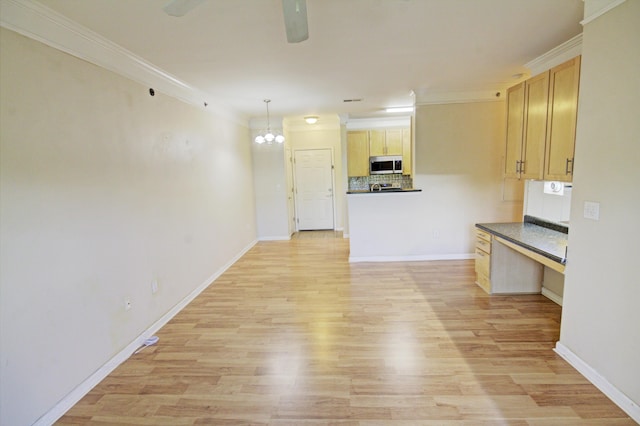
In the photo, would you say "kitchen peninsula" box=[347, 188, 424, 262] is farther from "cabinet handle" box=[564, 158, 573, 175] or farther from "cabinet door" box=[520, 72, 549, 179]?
"cabinet handle" box=[564, 158, 573, 175]

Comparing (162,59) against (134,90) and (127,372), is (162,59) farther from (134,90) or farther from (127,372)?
(127,372)

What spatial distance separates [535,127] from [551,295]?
1.80m

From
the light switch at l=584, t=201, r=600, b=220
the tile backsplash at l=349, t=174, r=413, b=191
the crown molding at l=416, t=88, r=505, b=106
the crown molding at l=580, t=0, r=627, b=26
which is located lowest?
the light switch at l=584, t=201, r=600, b=220

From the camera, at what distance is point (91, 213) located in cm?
227

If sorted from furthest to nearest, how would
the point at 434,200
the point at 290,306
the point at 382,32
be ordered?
the point at 434,200 → the point at 290,306 → the point at 382,32

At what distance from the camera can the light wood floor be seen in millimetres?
Result: 1901

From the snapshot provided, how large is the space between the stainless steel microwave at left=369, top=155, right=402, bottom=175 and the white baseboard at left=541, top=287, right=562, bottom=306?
12.6 feet

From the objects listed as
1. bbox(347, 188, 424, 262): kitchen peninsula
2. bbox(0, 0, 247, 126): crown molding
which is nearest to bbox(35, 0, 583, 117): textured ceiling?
bbox(0, 0, 247, 126): crown molding

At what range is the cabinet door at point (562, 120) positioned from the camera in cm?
253

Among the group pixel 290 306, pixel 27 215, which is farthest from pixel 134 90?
pixel 290 306

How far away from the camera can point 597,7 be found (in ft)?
6.35

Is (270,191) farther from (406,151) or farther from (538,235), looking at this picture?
(538,235)

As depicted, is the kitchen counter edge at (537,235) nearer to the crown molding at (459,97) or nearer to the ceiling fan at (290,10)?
the crown molding at (459,97)

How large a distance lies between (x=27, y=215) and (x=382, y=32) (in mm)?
2708
